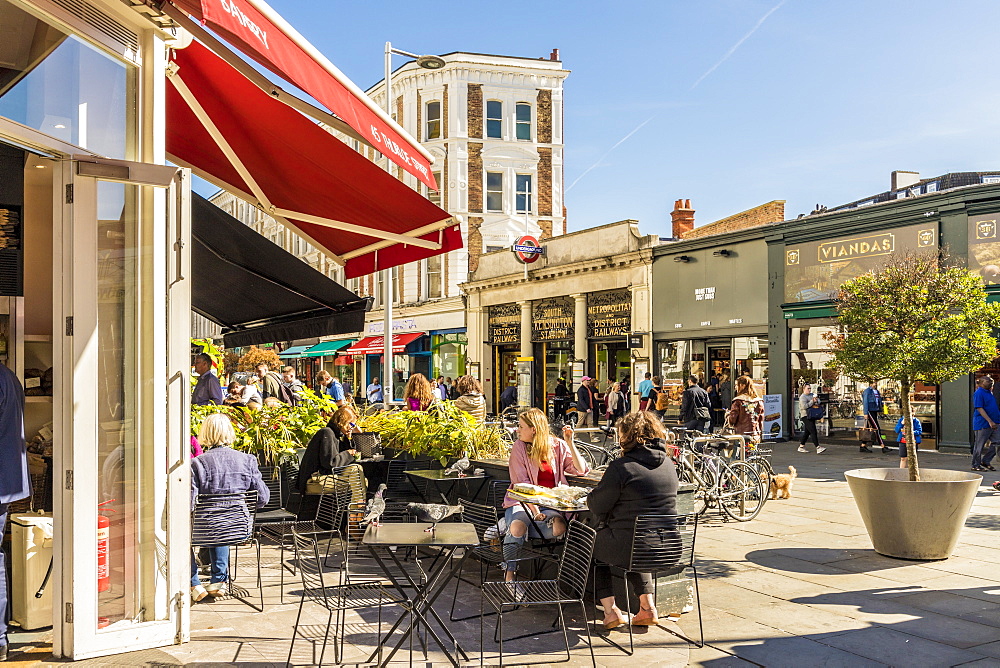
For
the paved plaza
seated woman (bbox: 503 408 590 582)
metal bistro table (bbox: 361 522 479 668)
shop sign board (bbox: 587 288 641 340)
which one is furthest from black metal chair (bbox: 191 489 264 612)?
shop sign board (bbox: 587 288 641 340)

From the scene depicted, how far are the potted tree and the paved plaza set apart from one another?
13.9 inches

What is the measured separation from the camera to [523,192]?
124 ft

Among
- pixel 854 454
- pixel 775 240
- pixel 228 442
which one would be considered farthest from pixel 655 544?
pixel 775 240

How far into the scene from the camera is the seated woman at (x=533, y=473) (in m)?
6.53

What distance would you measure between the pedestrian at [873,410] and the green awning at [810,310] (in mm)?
2253

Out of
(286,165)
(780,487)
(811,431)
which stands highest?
(286,165)

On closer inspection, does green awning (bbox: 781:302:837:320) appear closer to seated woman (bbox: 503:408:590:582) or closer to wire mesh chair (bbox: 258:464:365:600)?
seated woman (bbox: 503:408:590:582)

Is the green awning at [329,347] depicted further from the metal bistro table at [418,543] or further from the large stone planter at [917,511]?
the metal bistro table at [418,543]

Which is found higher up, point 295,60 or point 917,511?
point 295,60

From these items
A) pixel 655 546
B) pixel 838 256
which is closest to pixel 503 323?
pixel 838 256

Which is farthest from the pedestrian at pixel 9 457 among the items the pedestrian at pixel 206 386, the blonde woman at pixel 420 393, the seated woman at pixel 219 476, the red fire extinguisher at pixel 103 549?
the blonde woman at pixel 420 393

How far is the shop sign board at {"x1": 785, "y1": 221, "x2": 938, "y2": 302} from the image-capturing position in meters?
18.7

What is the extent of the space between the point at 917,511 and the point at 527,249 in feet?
76.1

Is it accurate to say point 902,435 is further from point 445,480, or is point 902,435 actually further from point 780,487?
point 445,480
